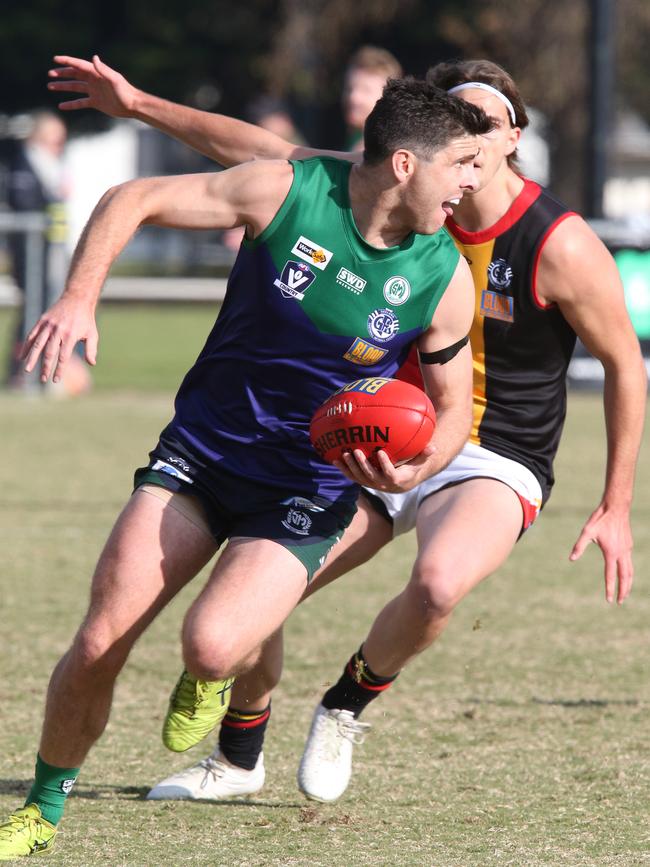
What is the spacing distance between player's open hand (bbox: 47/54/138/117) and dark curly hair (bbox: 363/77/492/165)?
1.21m

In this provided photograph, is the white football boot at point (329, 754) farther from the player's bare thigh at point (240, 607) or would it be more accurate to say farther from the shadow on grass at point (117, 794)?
the player's bare thigh at point (240, 607)

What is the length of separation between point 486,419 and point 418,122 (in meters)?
1.31

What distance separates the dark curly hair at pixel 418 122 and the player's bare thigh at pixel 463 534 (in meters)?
1.24

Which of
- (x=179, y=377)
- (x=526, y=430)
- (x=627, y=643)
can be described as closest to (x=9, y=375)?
(x=179, y=377)

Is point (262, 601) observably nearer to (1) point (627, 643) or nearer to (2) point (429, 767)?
(2) point (429, 767)

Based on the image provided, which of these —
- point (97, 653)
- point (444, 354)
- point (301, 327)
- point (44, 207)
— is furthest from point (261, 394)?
point (44, 207)

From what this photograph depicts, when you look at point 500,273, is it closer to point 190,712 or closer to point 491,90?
point 491,90

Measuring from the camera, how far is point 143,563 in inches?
174

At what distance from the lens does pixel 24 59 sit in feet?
119

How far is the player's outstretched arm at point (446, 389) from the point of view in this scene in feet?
15.0

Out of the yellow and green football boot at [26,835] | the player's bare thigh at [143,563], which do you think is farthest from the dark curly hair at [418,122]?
the yellow and green football boot at [26,835]

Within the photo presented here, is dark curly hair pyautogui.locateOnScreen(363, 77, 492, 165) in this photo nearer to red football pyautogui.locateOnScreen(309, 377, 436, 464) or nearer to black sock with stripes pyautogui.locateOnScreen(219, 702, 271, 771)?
red football pyautogui.locateOnScreen(309, 377, 436, 464)

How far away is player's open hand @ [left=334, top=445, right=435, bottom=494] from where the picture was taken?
14.7 feet

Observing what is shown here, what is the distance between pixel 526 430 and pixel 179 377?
12.6 meters
